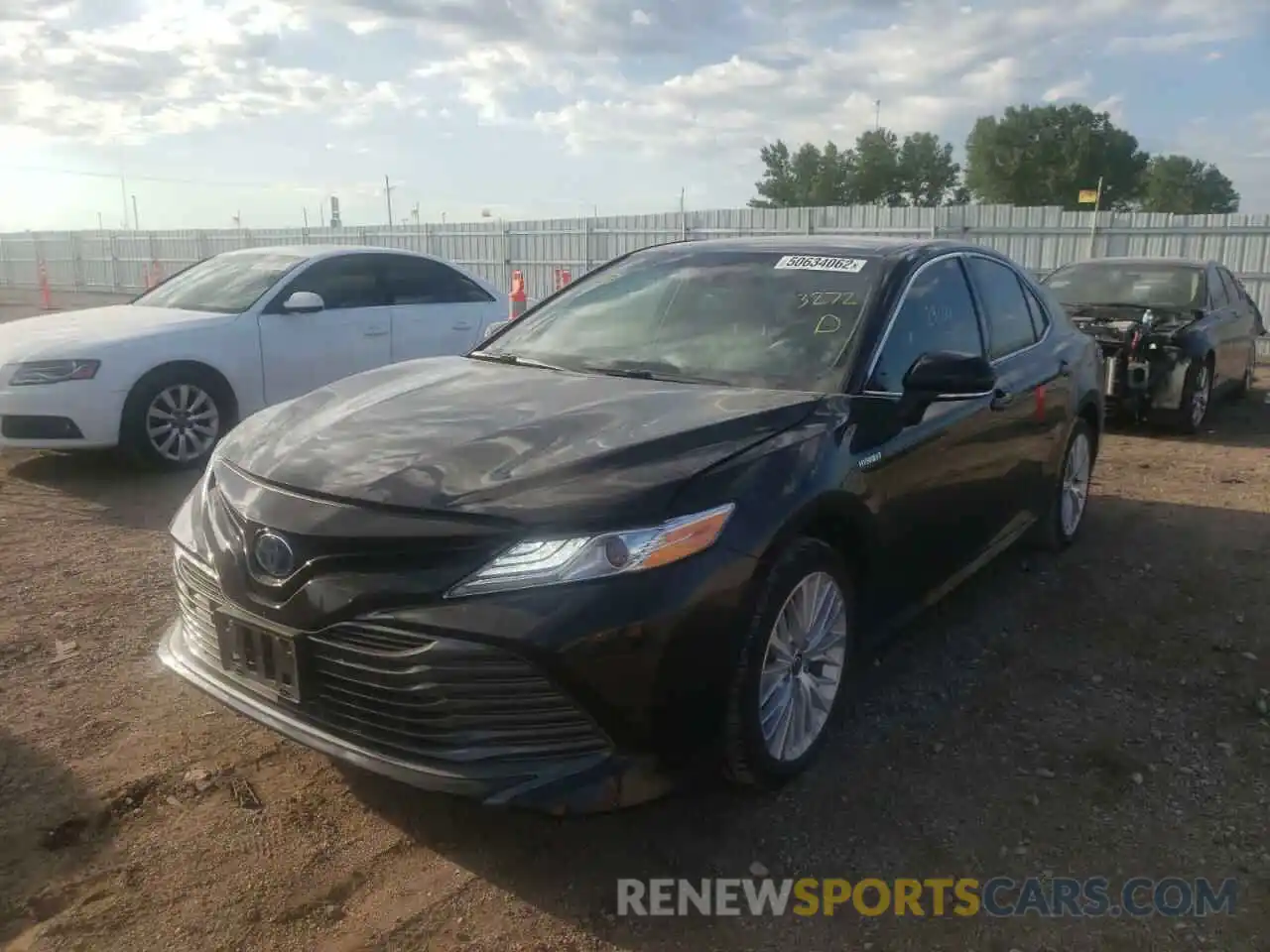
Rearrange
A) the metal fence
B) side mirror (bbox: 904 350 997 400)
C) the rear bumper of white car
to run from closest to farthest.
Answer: side mirror (bbox: 904 350 997 400)
the rear bumper of white car
the metal fence

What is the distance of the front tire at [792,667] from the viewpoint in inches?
104

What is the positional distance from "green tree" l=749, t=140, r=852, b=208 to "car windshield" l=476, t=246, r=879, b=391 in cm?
5546

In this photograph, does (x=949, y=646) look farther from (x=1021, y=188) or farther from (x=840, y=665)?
(x=1021, y=188)

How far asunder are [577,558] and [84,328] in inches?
223

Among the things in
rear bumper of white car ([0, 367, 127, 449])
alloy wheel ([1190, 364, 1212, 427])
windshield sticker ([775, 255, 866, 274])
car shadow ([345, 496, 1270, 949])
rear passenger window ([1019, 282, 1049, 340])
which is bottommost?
car shadow ([345, 496, 1270, 949])

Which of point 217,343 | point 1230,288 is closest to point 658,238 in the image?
point 1230,288

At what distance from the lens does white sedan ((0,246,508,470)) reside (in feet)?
20.2

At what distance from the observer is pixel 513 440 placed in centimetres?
279

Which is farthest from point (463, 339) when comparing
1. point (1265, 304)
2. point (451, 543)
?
point (1265, 304)

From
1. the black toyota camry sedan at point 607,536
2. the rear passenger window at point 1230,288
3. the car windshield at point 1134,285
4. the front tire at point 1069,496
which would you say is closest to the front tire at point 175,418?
the black toyota camry sedan at point 607,536

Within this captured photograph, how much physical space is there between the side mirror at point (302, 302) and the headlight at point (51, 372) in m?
1.34

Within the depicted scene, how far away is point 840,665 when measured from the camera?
3156 millimetres

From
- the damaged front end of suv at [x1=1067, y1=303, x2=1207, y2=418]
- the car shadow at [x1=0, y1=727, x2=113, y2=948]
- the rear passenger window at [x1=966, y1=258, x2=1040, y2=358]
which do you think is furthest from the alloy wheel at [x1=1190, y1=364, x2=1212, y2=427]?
the car shadow at [x1=0, y1=727, x2=113, y2=948]

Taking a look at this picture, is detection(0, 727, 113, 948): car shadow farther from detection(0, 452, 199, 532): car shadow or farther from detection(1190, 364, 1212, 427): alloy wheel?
detection(1190, 364, 1212, 427): alloy wheel
